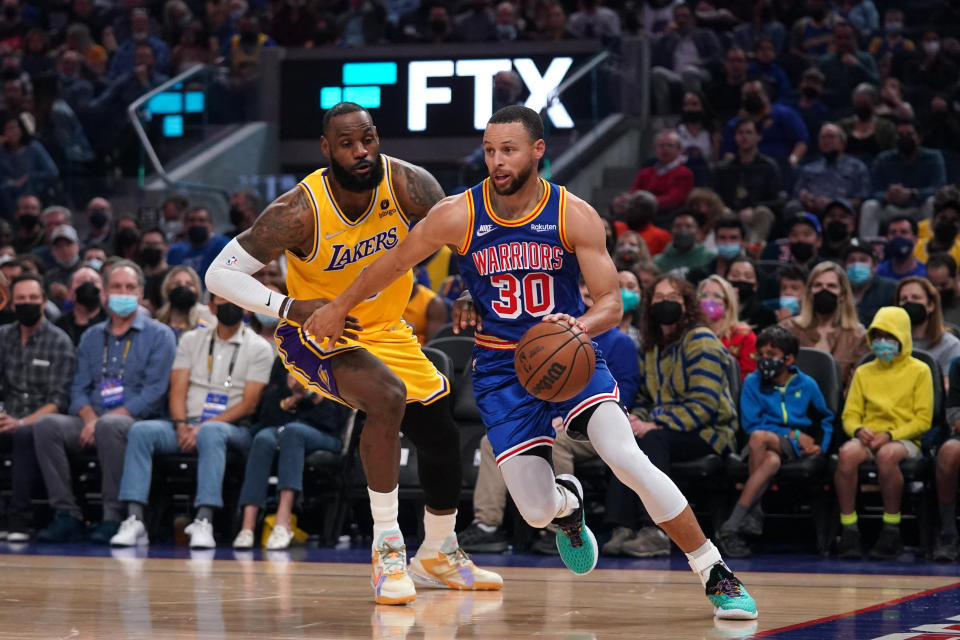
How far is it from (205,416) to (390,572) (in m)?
Result: 3.77

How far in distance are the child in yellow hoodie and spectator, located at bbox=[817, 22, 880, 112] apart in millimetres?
5701

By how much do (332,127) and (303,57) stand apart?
9.45 meters

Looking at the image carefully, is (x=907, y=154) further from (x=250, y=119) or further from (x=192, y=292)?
(x=250, y=119)

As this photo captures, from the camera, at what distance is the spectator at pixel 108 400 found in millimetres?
8891

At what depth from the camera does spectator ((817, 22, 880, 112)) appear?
1331cm

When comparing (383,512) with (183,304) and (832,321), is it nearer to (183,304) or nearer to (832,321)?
(832,321)

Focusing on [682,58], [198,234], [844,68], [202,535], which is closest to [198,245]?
[198,234]

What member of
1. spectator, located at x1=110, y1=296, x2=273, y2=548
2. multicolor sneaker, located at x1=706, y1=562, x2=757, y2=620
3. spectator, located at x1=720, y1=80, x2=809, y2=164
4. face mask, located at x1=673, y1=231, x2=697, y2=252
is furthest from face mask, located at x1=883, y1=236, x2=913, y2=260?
multicolor sneaker, located at x1=706, y1=562, x2=757, y2=620

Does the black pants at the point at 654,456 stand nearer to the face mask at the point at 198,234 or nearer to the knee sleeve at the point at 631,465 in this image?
the knee sleeve at the point at 631,465

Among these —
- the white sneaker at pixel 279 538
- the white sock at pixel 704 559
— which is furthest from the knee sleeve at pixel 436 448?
the white sneaker at pixel 279 538

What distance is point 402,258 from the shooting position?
5.31 meters

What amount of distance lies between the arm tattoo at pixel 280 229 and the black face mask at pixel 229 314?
326cm

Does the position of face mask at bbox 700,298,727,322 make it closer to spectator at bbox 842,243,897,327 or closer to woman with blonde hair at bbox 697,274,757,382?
woman with blonde hair at bbox 697,274,757,382

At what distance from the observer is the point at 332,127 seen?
5801 mm
